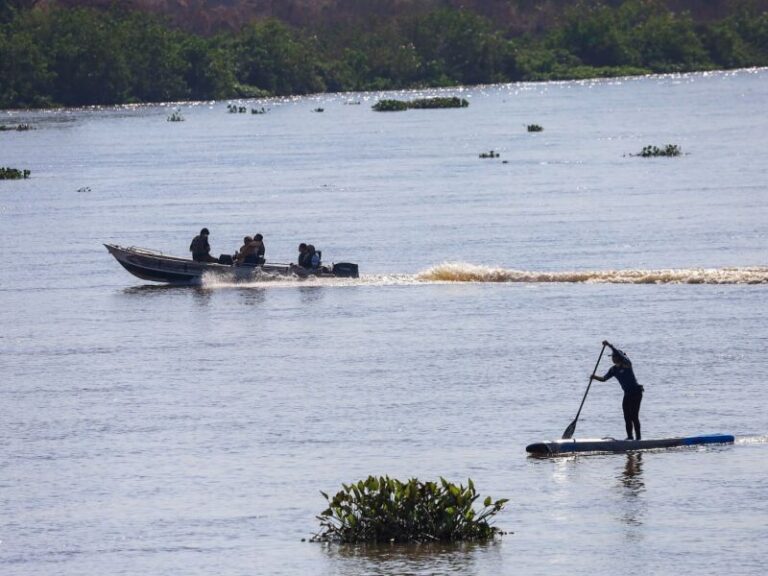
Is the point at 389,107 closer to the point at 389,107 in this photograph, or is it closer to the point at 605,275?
the point at 389,107

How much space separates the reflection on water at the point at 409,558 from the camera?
85.5 ft

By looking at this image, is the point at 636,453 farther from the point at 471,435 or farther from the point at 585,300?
the point at 585,300

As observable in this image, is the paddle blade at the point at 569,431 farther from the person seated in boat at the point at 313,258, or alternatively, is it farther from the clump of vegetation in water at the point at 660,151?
the clump of vegetation in water at the point at 660,151

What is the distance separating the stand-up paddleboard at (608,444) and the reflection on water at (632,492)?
220 mm

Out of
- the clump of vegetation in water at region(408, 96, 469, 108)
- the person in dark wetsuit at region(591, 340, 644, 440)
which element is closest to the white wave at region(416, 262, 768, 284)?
the person in dark wetsuit at region(591, 340, 644, 440)

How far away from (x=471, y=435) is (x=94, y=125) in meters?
140

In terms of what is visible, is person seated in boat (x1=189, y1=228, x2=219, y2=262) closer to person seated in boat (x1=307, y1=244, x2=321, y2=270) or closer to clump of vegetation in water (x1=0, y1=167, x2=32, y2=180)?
person seated in boat (x1=307, y1=244, x2=321, y2=270)

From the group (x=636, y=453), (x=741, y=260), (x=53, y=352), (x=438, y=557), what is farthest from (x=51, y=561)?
(x=741, y=260)

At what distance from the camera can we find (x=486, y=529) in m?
27.5

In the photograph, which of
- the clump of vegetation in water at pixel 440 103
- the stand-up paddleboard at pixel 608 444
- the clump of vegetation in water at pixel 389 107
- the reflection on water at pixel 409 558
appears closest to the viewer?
the reflection on water at pixel 409 558

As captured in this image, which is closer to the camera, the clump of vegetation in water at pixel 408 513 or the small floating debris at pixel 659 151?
the clump of vegetation in water at pixel 408 513

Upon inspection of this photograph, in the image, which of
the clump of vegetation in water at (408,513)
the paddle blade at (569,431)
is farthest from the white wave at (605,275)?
the clump of vegetation in water at (408,513)

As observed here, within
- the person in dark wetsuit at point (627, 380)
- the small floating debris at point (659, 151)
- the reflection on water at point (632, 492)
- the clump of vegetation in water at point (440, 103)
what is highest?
the clump of vegetation in water at point (440, 103)

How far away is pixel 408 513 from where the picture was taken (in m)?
27.0
